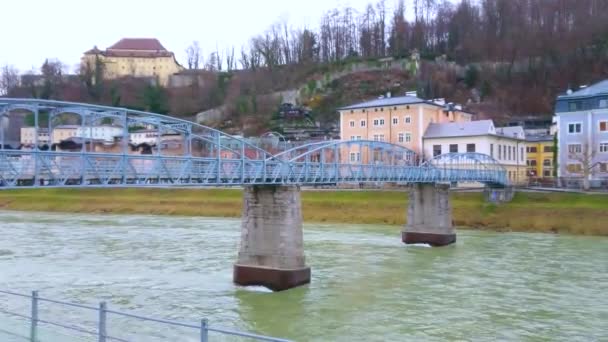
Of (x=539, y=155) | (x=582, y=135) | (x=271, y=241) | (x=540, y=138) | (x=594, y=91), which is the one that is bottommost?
(x=271, y=241)

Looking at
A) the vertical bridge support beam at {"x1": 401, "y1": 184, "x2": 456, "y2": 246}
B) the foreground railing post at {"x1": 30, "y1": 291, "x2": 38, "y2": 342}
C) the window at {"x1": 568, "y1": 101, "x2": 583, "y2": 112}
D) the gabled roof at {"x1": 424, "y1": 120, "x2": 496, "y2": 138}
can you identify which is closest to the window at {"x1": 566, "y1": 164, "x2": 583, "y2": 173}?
the window at {"x1": 568, "y1": 101, "x2": 583, "y2": 112}

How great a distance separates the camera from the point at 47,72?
125 m

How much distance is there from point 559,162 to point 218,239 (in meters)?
36.6

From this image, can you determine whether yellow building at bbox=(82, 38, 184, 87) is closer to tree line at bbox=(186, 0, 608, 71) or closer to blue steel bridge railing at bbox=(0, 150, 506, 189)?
tree line at bbox=(186, 0, 608, 71)

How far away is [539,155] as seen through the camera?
7312cm

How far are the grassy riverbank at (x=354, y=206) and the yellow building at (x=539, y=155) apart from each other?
73.1 feet

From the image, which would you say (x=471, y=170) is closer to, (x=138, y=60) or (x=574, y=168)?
(x=574, y=168)

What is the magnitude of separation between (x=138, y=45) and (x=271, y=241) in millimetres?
135687

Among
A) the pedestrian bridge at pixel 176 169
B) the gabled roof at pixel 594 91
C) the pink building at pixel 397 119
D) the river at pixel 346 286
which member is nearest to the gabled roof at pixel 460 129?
the pink building at pixel 397 119

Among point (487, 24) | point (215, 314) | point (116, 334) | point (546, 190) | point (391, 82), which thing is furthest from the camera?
point (487, 24)

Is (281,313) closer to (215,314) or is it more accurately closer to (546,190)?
(215,314)

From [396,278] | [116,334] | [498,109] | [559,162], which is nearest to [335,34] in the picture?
[498,109]

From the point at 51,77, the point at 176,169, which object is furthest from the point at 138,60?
the point at 176,169

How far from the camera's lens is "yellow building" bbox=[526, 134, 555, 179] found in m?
72.4
